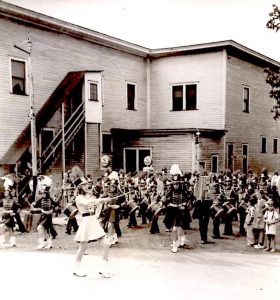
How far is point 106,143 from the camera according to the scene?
44.3 feet

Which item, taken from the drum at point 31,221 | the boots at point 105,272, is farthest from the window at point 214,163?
the boots at point 105,272

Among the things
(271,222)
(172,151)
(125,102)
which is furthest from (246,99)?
(271,222)

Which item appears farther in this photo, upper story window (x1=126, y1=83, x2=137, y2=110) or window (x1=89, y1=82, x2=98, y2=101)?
upper story window (x1=126, y1=83, x2=137, y2=110)

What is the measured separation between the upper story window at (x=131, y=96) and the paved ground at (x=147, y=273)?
28.0ft

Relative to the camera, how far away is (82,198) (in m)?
4.89

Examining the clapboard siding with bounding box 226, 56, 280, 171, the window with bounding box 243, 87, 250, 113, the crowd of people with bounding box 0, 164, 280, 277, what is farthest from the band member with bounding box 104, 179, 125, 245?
the window with bounding box 243, 87, 250, 113

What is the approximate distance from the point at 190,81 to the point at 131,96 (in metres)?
2.30

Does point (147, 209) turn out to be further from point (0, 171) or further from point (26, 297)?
point (26, 297)

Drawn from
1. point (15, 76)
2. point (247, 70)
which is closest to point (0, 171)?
point (15, 76)

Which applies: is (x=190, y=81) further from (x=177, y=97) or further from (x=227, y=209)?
(x=227, y=209)

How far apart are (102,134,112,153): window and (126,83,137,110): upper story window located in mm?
1618

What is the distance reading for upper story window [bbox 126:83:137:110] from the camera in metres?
14.8

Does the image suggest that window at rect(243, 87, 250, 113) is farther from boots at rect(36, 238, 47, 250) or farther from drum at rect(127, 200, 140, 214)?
boots at rect(36, 238, 47, 250)

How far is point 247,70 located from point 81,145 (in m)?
7.33
